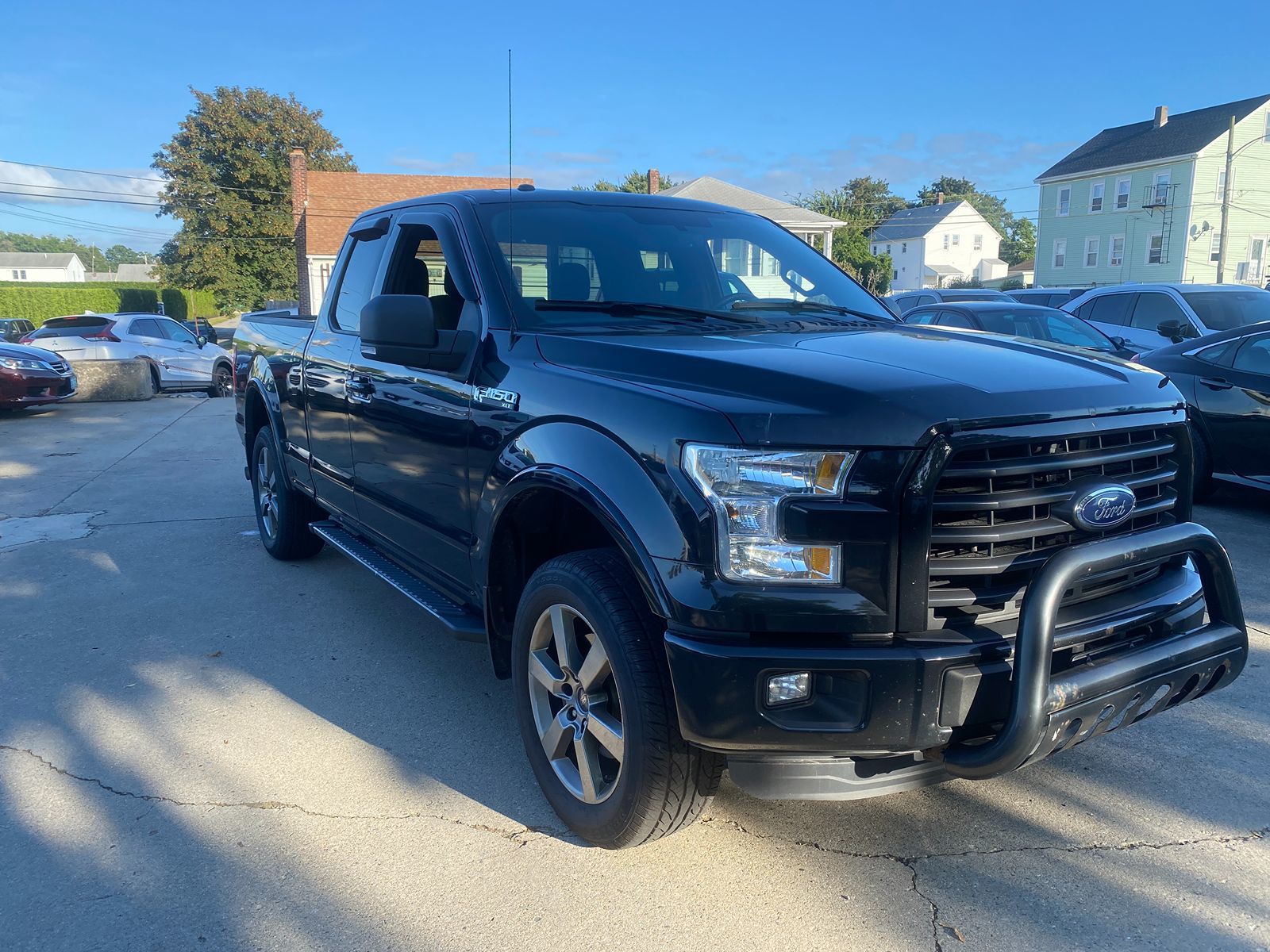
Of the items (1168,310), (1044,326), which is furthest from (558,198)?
(1168,310)

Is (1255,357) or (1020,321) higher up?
(1020,321)

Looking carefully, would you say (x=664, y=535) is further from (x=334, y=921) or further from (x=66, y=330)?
(x=66, y=330)

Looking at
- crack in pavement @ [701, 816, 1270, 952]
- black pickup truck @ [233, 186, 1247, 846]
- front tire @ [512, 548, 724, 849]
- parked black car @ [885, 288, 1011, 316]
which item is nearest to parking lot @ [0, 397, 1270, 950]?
crack in pavement @ [701, 816, 1270, 952]

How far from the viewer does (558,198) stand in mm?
3955

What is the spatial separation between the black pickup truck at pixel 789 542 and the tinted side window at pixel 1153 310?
10134 millimetres

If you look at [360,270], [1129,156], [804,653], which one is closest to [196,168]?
[1129,156]

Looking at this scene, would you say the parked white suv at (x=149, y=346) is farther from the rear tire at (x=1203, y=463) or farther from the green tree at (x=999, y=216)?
the green tree at (x=999, y=216)

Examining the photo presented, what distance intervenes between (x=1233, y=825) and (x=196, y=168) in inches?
2261

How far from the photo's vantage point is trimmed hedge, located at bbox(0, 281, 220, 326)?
42.2 metres

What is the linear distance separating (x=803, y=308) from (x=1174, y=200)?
43851 mm

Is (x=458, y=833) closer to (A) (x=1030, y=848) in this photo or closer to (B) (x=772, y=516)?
(B) (x=772, y=516)

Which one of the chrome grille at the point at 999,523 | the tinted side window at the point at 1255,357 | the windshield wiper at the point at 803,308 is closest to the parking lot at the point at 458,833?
the chrome grille at the point at 999,523

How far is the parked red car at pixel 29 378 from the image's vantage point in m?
13.8

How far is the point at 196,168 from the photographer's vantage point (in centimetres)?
5131
